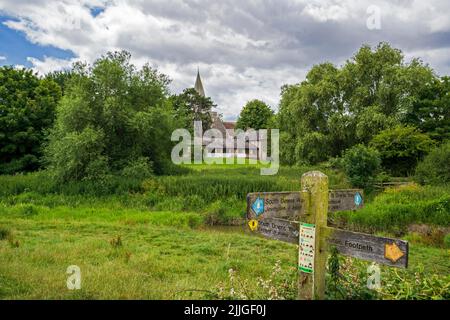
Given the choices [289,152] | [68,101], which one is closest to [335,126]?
[289,152]

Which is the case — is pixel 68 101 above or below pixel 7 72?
below

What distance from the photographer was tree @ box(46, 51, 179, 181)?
66.0 ft

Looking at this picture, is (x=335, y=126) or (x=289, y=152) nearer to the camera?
(x=335, y=126)

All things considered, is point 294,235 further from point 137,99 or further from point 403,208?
point 137,99

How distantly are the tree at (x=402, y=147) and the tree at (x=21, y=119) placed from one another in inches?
940

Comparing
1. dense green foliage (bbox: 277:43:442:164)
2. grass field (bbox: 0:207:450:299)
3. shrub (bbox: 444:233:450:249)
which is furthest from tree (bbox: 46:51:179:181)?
shrub (bbox: 444:233:450:249)

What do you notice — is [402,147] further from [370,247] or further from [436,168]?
[370,247]

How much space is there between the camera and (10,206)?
17188 mm

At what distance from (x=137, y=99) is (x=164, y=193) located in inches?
298

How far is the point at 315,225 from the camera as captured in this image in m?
4.21

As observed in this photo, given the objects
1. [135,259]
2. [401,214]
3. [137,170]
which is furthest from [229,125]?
A: [135,259]

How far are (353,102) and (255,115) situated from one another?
105ft

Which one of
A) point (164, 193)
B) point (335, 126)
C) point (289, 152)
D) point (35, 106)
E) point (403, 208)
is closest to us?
point (403, 208)
